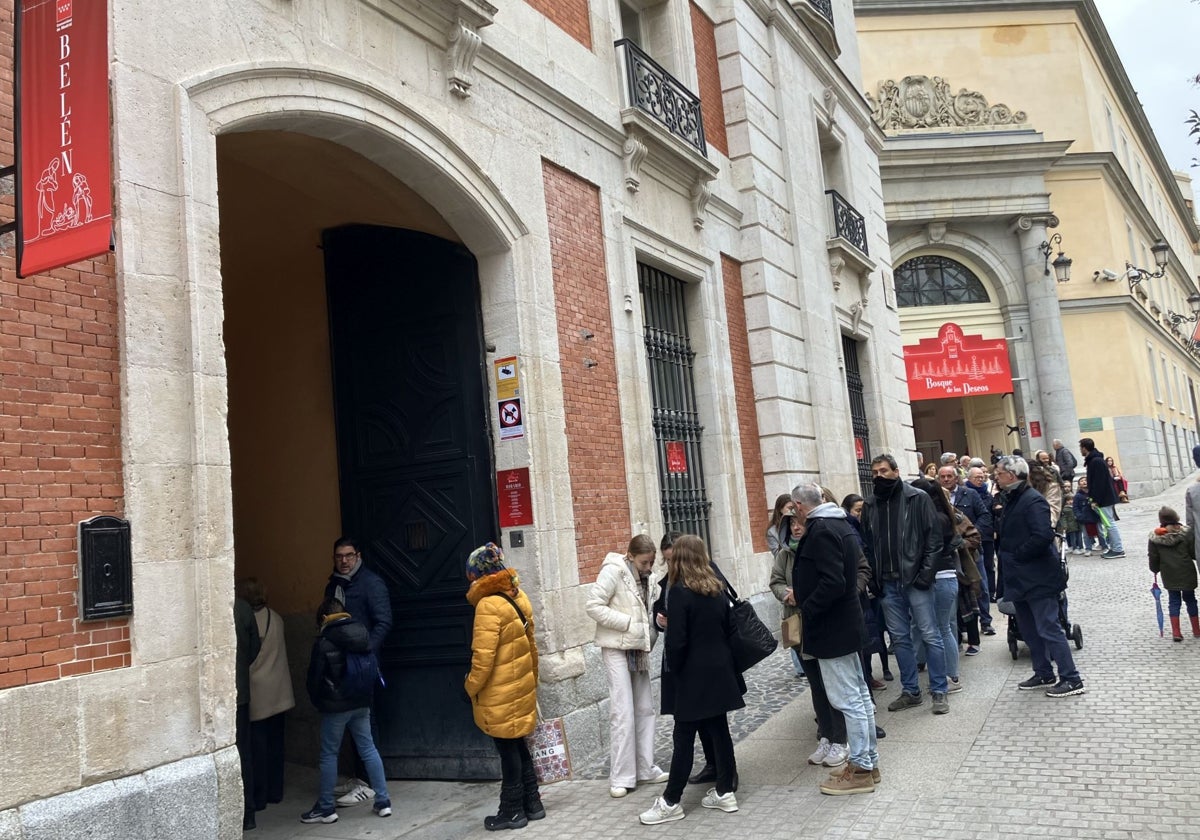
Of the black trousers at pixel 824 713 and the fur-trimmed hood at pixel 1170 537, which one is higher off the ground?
the fur-trimmed hood at pixel 1170 537

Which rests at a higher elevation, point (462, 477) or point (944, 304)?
point (944, 304)

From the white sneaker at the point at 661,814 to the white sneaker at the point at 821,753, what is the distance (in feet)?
4.18

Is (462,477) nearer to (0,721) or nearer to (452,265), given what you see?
(452,265)

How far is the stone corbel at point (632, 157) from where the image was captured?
9.78 m

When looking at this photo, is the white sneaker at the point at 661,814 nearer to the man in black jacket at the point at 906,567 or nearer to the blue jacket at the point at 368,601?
the blue jacket at the point at 368,601

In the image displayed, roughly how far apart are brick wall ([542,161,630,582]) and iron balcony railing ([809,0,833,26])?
8.29 meters

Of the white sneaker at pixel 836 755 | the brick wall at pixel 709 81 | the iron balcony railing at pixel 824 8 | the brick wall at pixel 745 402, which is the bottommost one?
the white sneaker at pixel 836 755

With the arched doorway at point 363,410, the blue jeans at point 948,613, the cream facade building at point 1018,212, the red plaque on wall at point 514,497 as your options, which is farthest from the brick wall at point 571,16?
the cream facade building at point 1018,212

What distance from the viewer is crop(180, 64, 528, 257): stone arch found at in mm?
5379

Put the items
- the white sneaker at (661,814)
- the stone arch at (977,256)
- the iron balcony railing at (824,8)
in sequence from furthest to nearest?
the stone arch at (977,256)
the iron balcony railing at (824,8)
the white sneaker at (661,814)

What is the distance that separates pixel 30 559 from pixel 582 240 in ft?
18.9

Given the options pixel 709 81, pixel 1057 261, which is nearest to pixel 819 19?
pixel 709 81

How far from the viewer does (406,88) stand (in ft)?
22.6

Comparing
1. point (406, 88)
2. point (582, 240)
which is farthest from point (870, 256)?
point (406, 88)
